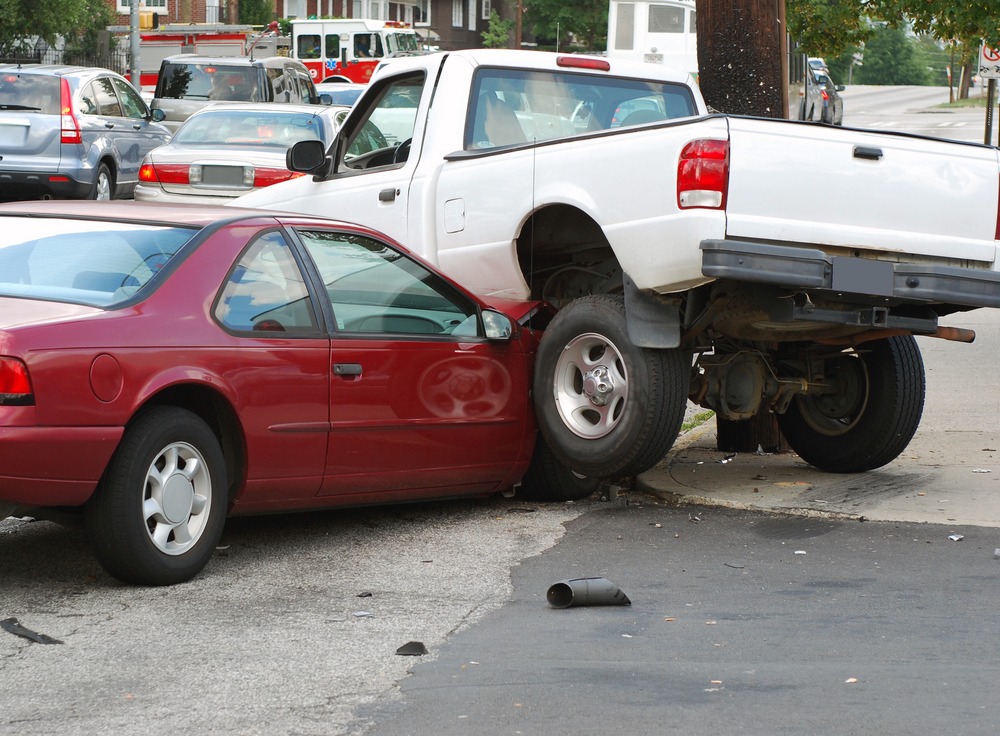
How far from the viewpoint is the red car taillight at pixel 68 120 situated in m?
17.3

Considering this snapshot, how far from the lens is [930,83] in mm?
123875

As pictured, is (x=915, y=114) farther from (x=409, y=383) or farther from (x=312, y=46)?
(x=409, y=383)

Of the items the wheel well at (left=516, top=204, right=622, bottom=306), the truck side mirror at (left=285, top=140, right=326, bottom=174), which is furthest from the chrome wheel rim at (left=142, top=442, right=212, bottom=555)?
the truck side mirror at (left=285, top=140, right=326, bottom=174)

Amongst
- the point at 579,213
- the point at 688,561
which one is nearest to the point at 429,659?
the point at 688,561

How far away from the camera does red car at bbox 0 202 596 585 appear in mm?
5445

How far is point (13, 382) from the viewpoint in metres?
5.30

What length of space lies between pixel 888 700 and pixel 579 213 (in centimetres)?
345

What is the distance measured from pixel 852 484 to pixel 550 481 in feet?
5.22

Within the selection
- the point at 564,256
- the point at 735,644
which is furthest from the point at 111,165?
the point at 735,644

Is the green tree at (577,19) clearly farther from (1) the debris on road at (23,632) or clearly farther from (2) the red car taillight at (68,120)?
(1) the debris on road at (23,632)

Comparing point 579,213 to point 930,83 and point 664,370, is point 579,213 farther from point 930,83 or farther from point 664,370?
point 930,83

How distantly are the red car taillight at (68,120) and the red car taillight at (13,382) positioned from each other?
12.6 meters

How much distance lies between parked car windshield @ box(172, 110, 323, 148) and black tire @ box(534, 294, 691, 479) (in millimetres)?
9312

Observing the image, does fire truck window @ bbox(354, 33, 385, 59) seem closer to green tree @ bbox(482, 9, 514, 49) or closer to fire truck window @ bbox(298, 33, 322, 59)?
fire truck window @ bbox(298, 33, 322, 59)
